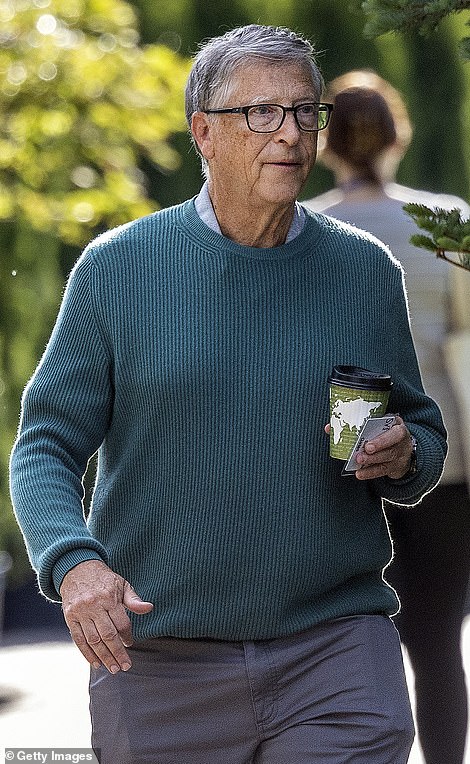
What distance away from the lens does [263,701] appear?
2.92 metres

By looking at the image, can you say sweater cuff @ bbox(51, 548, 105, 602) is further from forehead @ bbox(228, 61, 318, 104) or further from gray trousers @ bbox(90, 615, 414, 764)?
forehead @ bbox(228, 61, 318, 104)

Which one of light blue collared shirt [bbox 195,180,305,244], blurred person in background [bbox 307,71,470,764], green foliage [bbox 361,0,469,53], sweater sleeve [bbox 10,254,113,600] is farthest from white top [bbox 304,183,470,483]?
green foliage [bbox 361,0,469,53]

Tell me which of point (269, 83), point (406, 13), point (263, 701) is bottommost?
point (263, 701)

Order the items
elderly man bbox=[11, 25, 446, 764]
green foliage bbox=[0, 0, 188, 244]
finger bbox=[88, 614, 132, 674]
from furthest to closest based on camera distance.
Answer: green foliage bbox=[0, 0, 188, 244] < elderly man bbox=[11, 25, 446, 764] < finger bbox=[88, 614, 132, 674]

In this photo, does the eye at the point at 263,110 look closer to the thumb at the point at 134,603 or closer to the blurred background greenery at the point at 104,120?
the thumb at the point at 134,603

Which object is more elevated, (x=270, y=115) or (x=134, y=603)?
(x=270, y=115)

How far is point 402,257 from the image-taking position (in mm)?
4328

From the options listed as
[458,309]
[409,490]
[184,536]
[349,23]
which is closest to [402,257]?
[458,309]

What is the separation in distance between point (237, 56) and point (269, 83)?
0.27 ft

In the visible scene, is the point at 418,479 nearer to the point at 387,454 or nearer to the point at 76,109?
the point at 387,454

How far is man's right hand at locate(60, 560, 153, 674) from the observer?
265 cm

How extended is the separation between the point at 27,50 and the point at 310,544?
353 cm

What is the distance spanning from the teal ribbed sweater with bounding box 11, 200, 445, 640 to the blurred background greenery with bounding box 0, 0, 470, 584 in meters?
2.36

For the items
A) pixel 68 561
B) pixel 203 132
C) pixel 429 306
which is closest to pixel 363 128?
pixel 429 306
